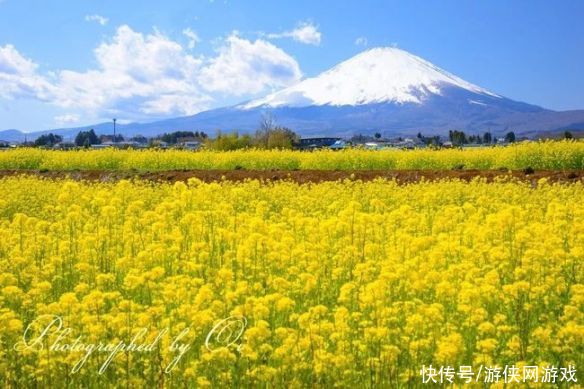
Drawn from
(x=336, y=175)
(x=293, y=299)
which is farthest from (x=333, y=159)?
(x=293, y=299)

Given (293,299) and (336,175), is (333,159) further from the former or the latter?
(293,299)

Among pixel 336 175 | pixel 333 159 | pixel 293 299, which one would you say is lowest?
pixel 293 299

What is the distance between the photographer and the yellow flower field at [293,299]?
16.2 ft

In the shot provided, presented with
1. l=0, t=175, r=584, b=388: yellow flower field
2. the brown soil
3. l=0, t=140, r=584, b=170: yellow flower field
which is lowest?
l=0, t=175, r=584, b=388: yellow flower field

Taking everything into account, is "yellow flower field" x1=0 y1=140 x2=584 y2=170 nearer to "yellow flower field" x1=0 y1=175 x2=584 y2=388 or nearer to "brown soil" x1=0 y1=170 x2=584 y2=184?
"brown soil" x1=0 y1=170 x2=584 y2=184

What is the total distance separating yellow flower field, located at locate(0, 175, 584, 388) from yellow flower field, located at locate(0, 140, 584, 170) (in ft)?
46.6

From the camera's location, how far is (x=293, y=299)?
6.82 meters

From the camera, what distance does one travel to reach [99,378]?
17.0 ft

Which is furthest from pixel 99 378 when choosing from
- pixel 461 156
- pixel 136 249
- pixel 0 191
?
pixel 461 156

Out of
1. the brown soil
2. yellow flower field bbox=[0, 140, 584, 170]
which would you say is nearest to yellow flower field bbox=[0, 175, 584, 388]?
the brown soil

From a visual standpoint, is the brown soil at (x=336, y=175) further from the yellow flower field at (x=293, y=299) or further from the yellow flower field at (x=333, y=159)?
the yellow flower field at (x=293, y=299)

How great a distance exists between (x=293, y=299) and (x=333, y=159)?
20.2 m

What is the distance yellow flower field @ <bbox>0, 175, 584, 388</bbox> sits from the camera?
495cm

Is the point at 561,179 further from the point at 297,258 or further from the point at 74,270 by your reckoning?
the point at 74,270
